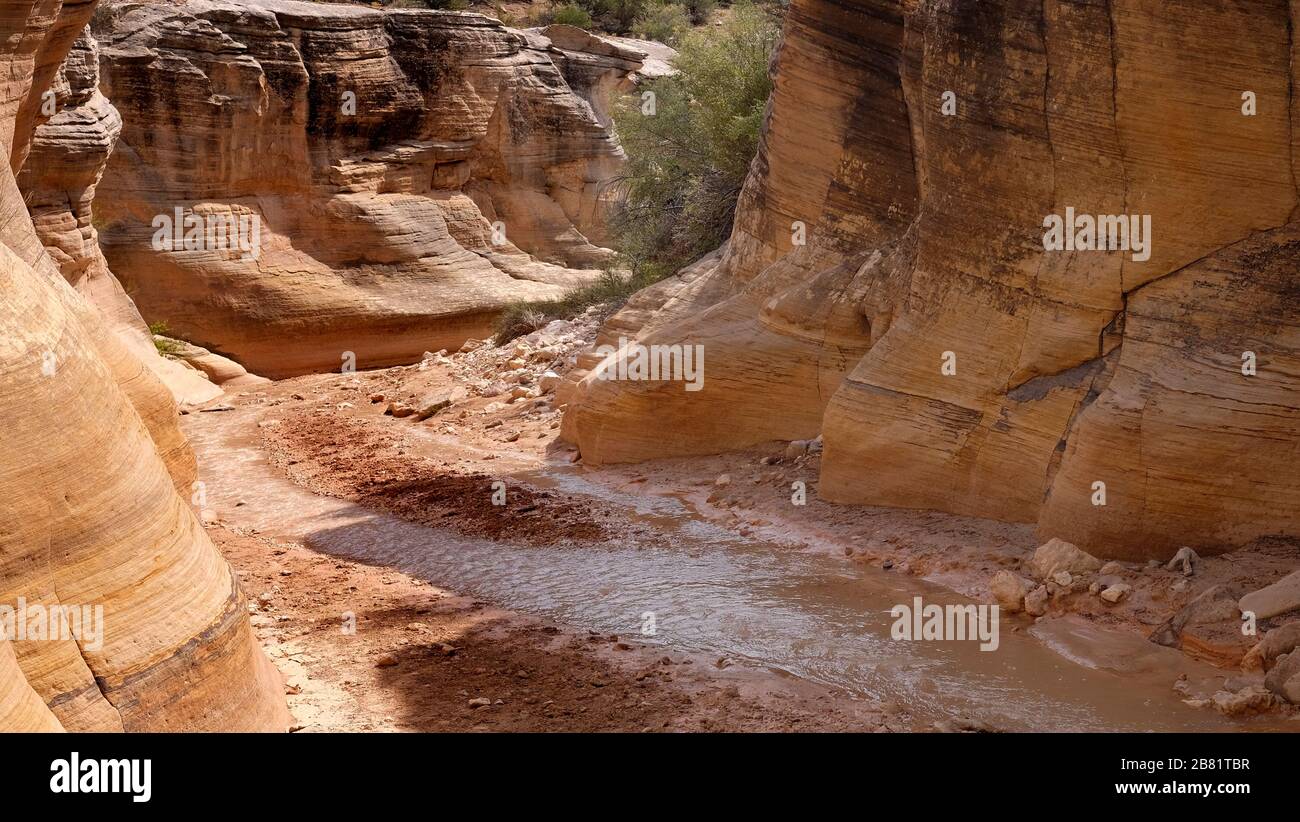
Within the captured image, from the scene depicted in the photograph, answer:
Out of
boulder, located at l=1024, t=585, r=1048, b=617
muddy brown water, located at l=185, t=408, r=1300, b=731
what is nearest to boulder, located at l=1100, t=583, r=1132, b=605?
muddy brown water, located at l=185, t=408, r=1300, b=731

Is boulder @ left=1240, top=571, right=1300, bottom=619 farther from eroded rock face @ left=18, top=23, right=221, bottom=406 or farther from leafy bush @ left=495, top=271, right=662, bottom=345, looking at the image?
eroded rock face @ left=18, top=23, right=221, bottom=406

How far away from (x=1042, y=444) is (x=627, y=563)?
118 inches

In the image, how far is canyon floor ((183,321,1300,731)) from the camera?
6.39 metres

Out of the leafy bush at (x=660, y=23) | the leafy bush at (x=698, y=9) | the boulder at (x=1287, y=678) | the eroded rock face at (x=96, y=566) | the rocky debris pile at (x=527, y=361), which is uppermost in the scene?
the leafy bush at (x=698, y=9)

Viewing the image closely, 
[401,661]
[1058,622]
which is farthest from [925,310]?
[401,661]

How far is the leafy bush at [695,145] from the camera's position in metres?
14.1

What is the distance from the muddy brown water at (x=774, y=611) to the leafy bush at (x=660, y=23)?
17.8 meters

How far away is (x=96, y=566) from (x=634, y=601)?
3800 millimetres

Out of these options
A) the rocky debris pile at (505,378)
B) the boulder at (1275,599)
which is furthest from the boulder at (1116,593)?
the rocky debris pile at (505,378)

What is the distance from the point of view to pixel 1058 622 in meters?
7.39

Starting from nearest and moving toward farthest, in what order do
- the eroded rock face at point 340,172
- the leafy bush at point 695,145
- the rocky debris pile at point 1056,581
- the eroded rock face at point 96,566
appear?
the eroded rock face at point 96,566 < the rocky debris pile at point 1056,581 < the leafy bush at point 695,145 < the eroded rock face at point 340,172

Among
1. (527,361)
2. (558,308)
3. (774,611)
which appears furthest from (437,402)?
(774,611)

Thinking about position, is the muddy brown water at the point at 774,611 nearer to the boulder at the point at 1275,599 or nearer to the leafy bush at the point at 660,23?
the boulder at the point at 1275,599

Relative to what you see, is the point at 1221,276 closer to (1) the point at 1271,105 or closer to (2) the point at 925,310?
(1) the point at 1271,105
